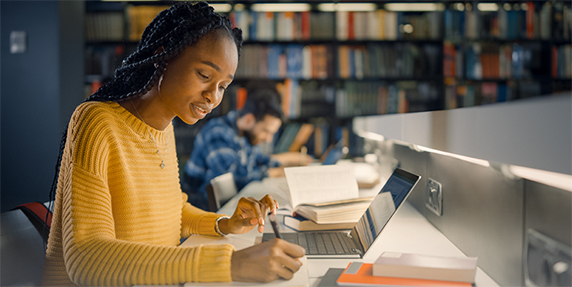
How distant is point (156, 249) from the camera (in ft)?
2.17

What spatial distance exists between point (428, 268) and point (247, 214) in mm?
480

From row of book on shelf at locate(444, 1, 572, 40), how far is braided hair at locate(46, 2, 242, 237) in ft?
9.78

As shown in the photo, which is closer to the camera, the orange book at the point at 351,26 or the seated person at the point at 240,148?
the seated person at the point at 240,148

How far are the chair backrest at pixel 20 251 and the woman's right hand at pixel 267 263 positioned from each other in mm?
600

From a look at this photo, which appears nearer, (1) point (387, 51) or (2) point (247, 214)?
(2) point (247, 214)

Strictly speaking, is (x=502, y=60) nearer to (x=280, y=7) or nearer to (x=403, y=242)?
(x=280, y=7)

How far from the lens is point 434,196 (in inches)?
43.0

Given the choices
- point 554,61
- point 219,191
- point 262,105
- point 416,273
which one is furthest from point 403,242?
point 554,61

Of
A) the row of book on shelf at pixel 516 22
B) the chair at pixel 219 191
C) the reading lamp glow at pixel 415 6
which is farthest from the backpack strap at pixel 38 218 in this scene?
the row of book on shelf at pixel 516 22

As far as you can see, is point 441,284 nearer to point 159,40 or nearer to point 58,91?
point 159,40

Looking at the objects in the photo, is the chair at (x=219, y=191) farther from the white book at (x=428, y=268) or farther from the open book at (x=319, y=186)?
the white book at (x=428, y=268)

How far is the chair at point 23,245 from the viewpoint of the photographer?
0.87 metres

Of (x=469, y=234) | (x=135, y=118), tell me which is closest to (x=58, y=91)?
(x=135, y=118)

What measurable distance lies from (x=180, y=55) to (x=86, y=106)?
0.23m
